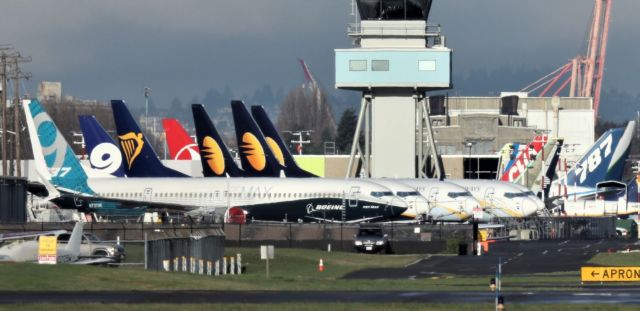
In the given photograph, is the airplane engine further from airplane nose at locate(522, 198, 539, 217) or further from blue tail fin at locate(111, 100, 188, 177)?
airplane nose at locate(522, 198, 539, 217)

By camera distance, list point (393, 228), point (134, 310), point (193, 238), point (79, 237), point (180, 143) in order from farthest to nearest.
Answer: point (180, 143)
point (393, 228)
point (193, 238)
point (79, 237)
point (134, 310)

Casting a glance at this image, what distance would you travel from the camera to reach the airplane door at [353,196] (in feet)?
318

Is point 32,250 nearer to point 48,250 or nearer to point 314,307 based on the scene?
point 48,250

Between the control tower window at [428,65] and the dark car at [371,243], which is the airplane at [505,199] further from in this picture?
the dark car at [371,243]

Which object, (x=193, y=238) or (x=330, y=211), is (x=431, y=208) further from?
(x=193, y=238)

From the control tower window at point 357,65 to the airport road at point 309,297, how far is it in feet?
271

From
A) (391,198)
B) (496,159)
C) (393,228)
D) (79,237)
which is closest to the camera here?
(79,237)

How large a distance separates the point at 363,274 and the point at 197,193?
38.1 meters

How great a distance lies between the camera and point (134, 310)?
122 ft

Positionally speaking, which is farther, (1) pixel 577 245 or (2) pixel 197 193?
(2) pixel 197 193

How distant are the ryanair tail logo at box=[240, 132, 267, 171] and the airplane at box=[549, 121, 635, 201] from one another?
36.5 m

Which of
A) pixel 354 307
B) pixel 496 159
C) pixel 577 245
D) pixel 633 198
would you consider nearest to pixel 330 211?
pixel 577 245

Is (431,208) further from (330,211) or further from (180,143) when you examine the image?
(180,143)

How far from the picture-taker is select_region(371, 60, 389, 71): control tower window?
420ft
